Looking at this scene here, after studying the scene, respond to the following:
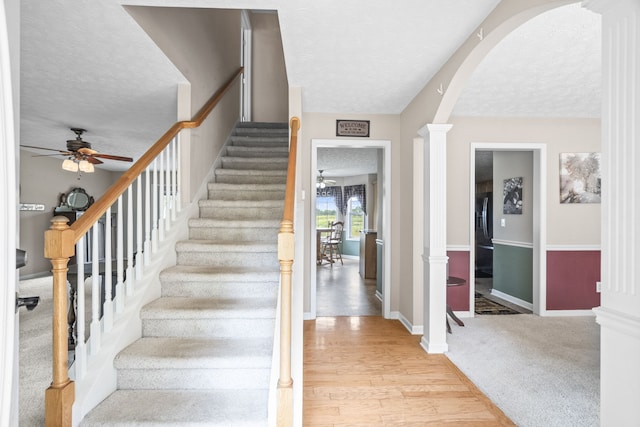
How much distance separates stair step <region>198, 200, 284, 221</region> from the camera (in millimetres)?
3100

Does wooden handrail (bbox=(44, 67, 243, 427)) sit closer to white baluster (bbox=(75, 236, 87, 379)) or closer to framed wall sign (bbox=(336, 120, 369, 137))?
white baluster (bbox=(75, 236, 87, 379))

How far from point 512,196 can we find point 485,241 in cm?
272

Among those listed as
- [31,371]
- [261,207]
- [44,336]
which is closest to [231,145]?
[261,207]

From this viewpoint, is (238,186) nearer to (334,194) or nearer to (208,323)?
(208,323)

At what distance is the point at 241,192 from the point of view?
11.1 ft

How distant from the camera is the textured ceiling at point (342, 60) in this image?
1917 millimetres

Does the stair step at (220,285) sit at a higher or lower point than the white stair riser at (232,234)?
lower

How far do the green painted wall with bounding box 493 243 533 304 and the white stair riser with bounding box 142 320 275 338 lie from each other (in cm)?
383

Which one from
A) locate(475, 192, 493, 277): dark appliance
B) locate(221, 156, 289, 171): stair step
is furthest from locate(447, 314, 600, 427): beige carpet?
locate(475, 192, 493, 277): dark appliance

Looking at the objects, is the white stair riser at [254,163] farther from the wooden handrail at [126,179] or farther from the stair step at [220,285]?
the stair step at [220,285]

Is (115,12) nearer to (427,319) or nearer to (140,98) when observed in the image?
(140,98)

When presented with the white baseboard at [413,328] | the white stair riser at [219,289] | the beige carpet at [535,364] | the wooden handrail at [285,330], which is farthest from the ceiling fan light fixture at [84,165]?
the beige carpet at [535,364]

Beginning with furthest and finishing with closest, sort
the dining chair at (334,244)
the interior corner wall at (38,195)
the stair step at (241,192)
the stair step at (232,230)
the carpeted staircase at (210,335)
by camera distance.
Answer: the dining chair at (334,244) < the interior corner wall at (38,195) < the stair step at (241,192) < the stair step at (232,230) < the carpeted staircase at (210,335)

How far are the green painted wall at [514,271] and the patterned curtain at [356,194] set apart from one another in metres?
4.59
